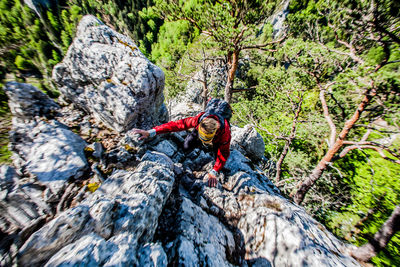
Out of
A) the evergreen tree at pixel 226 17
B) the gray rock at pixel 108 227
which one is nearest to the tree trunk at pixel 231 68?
the evergreen tree at pixel 226 17

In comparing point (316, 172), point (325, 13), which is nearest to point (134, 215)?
point (316, 172)

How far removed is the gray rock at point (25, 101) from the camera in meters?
3.47

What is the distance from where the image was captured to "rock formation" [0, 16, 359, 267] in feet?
6.82

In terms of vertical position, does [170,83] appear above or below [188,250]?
above

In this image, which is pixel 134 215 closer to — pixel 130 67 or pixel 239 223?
pixel 239 223

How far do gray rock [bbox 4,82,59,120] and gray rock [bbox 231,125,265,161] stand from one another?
813cm

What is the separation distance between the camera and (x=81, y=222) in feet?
7.07

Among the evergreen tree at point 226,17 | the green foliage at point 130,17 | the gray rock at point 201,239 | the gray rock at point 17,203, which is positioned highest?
the green foliage at point 130,17

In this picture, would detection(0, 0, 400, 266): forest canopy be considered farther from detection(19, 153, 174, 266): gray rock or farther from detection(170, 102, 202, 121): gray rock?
detection(19, 153, 174, 266): gray rock

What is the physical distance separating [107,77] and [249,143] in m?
7.93

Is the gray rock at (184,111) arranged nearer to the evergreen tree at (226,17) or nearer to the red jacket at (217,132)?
the evergreen tree at (226,17)

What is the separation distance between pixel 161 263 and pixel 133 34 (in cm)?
7934

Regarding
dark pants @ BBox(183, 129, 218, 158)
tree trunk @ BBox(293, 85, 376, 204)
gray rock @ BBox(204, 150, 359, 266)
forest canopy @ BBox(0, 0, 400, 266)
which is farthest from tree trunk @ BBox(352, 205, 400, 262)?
dark pants @ BBox(183, 129, 218, 158)

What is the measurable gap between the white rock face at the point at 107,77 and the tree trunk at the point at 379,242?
7.33 meters
